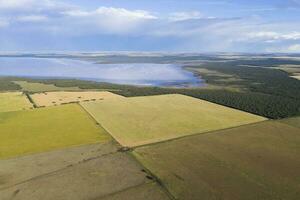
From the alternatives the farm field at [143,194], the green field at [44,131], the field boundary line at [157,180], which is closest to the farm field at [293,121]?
the field boundary line at [157,180]

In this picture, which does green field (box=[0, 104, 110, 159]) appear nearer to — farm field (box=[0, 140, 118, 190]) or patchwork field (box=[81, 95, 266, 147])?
farm field (box=[0, 140, 118, 190])

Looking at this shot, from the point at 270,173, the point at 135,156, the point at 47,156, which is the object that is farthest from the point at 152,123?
the point at 270,173

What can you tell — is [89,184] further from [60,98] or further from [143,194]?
[60,98]

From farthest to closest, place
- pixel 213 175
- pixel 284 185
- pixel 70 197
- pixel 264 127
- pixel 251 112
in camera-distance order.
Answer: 1. pixel 251 112
2. pixel 264 127
3. pixel 213 175
4. pixel 284 185
5. pixel 70 197

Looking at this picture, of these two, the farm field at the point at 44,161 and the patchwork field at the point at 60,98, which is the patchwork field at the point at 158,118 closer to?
the farm field at the point at 44,161

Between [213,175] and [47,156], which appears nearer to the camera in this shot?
[213,175]

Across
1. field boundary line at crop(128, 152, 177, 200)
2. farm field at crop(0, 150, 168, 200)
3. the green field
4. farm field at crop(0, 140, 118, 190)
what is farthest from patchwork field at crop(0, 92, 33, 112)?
field boundary line at crop(128, 152, 177, 200)

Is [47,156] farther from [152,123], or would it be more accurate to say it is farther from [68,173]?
[152,123]

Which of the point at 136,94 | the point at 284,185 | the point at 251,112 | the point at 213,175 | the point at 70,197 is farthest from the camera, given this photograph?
the point at 136,94
